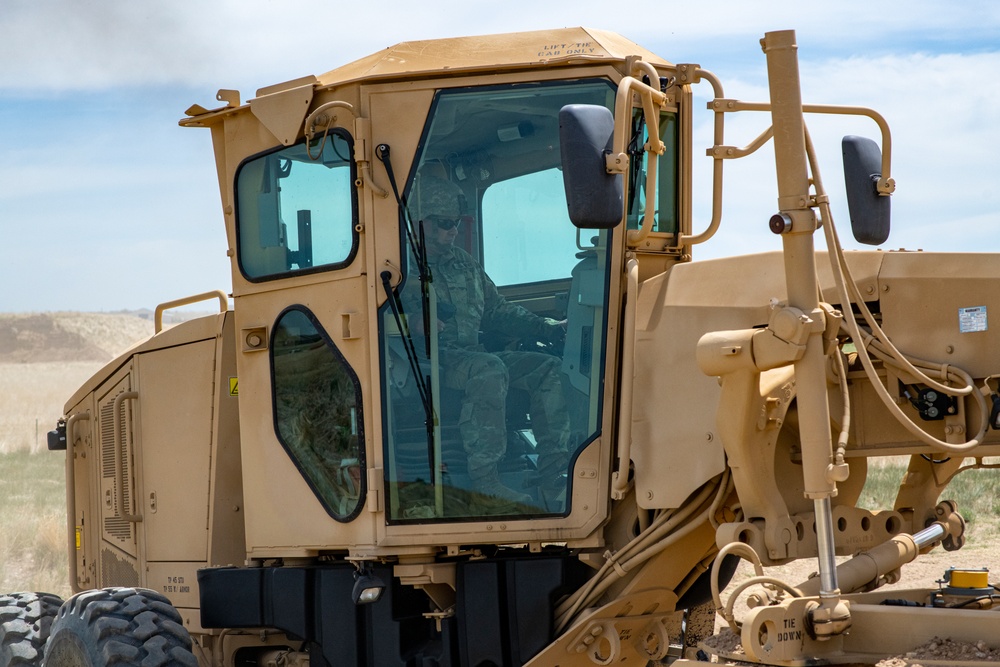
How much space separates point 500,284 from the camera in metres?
5.43

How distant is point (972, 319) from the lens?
4.52 meters

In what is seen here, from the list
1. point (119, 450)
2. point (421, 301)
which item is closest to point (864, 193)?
point (421, 301)

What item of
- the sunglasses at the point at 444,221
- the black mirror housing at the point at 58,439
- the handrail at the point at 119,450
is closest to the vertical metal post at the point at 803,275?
the sunglasses at the point at 444,221

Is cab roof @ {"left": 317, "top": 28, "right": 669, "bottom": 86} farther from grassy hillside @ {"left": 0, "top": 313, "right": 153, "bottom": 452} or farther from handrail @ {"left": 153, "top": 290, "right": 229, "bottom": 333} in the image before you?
grassy hillside @ {"left": 0, "top": 313, "right": 153, "bottom": 452}

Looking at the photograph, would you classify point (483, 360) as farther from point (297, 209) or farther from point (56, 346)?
point (56, 346)

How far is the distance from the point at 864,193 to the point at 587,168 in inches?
44.2

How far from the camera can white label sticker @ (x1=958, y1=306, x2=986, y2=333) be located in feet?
14.8

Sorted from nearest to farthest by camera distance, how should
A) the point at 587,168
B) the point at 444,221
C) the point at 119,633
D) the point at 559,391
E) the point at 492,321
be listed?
the point at 587,168, the point at 559,391, the point at 492,321, the point at 444,221, the point at 119,633

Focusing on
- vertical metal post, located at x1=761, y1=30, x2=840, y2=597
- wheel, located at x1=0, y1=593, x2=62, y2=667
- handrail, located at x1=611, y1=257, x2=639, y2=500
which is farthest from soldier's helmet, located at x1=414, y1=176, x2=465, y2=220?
wheel, located at x1=0, y1=593, x2=62, y2=667

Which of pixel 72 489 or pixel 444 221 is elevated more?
pixel 444 221

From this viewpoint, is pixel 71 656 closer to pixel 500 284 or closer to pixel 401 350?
pixel 401 350

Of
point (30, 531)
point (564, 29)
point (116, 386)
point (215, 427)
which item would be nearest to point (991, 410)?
point (564, 29)

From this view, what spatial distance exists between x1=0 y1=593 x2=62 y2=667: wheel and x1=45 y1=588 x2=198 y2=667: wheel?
593 mm

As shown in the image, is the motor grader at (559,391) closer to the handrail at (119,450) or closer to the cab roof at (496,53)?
the cab roof at (496,53)
